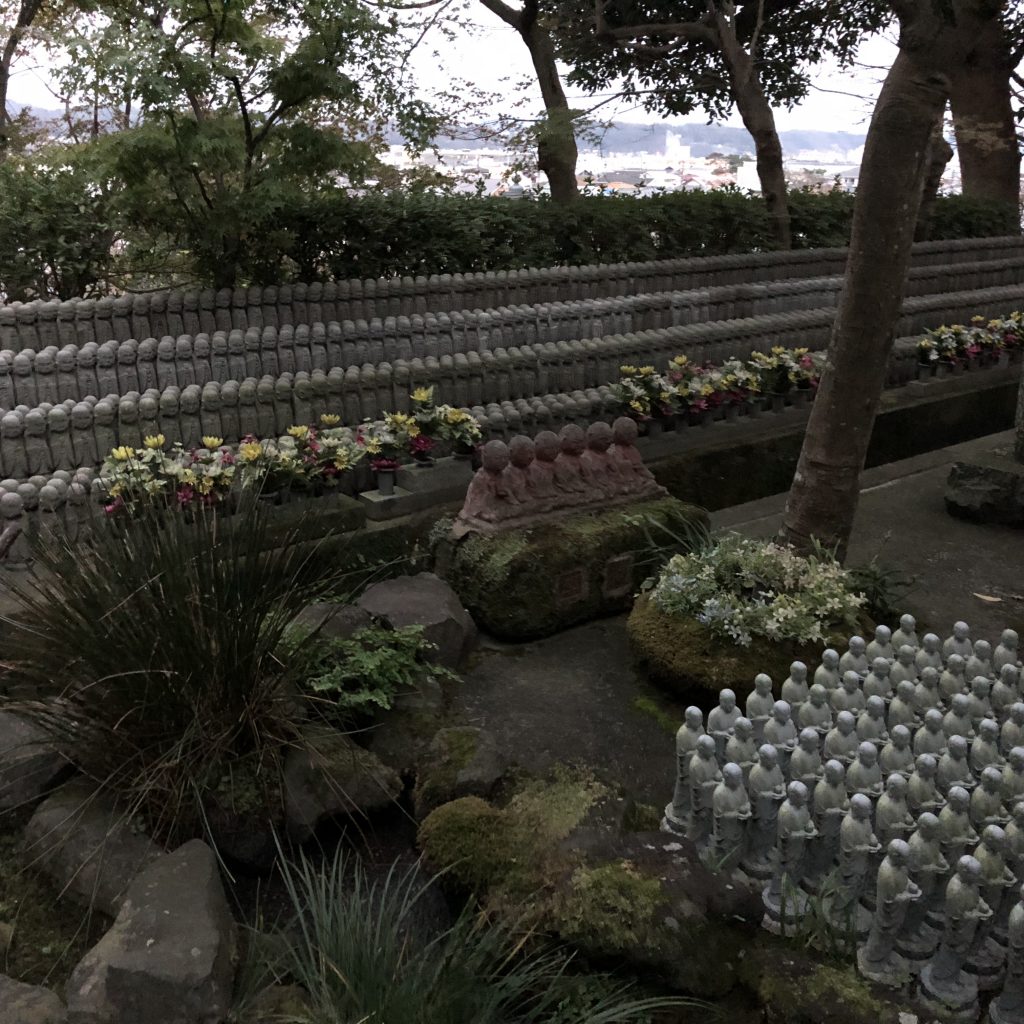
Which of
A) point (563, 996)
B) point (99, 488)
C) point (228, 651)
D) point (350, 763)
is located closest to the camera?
point (563, 996)

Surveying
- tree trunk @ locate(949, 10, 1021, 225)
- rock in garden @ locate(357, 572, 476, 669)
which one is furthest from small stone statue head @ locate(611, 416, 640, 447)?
tree trunk @ locate(949, 10, 1021, 225)

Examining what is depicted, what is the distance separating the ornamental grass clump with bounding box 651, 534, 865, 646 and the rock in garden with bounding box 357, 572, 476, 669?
2.92ft

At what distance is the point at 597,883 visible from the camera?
2.79 meters

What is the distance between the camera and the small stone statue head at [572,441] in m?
5.24

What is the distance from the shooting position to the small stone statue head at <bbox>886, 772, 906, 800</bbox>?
2.77 m

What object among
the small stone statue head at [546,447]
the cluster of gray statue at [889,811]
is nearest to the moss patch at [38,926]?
the cluster of gray statue at [889,811]

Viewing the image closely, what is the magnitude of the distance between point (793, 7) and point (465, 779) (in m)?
12.0

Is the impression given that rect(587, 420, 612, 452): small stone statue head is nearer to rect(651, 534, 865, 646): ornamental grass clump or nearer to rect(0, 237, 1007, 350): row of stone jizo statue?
rect(651, 534, 865, 646): ornamental grass clump

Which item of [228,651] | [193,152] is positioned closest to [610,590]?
[228,651]

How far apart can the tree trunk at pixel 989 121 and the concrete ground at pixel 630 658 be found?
8.35 meters

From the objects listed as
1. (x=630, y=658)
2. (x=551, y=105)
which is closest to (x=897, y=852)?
(x=630, y=658)

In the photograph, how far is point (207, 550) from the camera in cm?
337

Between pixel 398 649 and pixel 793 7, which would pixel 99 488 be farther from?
pixel 793 7

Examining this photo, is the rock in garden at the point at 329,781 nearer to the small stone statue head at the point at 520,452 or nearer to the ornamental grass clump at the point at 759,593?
the ornamental grass clump at the point at 759,593
